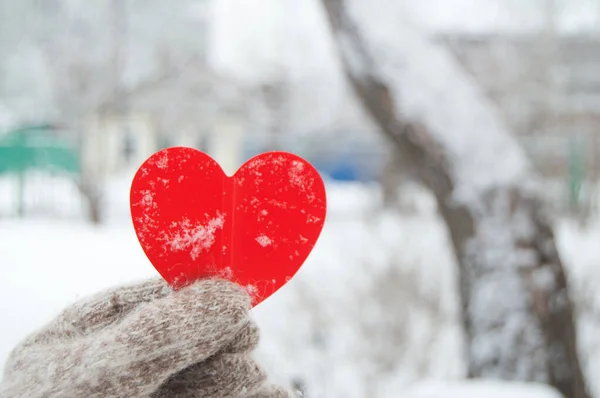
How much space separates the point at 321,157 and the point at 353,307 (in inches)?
642

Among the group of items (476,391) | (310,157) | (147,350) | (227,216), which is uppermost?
(227,216)

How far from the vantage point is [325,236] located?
261 inches

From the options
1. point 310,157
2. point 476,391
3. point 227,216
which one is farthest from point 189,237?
point 310,157

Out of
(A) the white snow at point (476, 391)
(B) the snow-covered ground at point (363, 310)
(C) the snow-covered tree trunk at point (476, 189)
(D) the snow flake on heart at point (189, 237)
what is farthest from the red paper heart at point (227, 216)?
(C) the snow-covered tree trunk at point (476, 189)

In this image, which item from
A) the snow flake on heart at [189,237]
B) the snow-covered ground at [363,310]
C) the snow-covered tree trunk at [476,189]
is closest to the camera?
the snow flake on heart at [189,237]

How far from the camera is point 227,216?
85cm

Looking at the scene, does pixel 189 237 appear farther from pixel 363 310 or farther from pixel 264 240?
pixel 363 310

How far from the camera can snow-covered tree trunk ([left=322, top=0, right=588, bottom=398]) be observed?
111 inches

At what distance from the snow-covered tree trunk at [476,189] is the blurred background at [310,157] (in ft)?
0.17

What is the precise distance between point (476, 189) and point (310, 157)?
53.6 ft

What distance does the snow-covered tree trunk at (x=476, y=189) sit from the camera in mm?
2828

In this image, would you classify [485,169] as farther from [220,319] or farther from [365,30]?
[220,319]

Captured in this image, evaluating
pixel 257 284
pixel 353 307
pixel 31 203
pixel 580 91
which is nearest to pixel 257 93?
pixel 31 203

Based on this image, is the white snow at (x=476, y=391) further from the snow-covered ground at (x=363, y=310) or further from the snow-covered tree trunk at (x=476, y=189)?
the snow-covered ground at (x=363, y=310)
